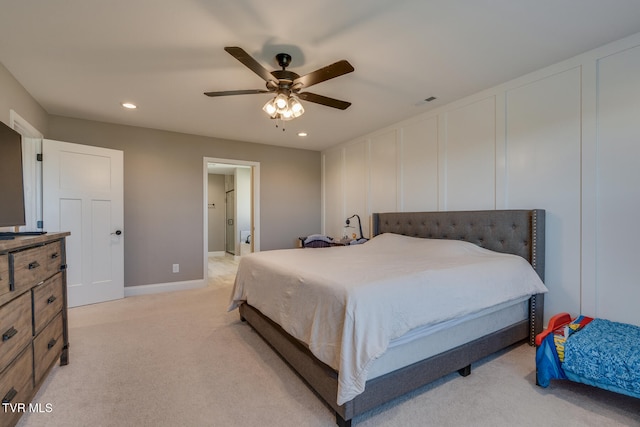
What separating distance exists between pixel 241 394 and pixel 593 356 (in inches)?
85.9

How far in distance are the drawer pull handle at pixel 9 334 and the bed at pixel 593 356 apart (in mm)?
2979

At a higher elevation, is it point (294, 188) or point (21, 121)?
point (21, 121)

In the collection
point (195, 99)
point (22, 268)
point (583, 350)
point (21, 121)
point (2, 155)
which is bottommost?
point (583, 350)

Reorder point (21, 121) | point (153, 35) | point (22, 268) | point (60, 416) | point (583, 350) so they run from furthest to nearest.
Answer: point (21, 121) < point (153, 35) < point (583, 350) < point (60, 416) < point (22, 268)

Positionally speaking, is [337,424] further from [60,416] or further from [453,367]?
[60,416]

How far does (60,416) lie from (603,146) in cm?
417

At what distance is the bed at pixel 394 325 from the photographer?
1.54 m

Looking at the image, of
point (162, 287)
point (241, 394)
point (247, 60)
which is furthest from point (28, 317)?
point (162, 287)

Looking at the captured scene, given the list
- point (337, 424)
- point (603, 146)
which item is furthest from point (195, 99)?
point (603, 146)

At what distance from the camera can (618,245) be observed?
2.22 metres

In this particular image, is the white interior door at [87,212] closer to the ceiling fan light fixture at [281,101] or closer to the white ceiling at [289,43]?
the white ceiling at [289,43]

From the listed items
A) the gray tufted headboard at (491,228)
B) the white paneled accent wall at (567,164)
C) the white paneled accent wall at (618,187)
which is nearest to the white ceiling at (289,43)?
the white paneled accent wall at (567,164)

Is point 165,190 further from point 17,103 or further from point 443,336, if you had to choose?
point 443,336

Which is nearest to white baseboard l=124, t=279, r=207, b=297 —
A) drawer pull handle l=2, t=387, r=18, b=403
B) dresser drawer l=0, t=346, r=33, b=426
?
dresser drawer l=0, t=346, r=33, b=426
